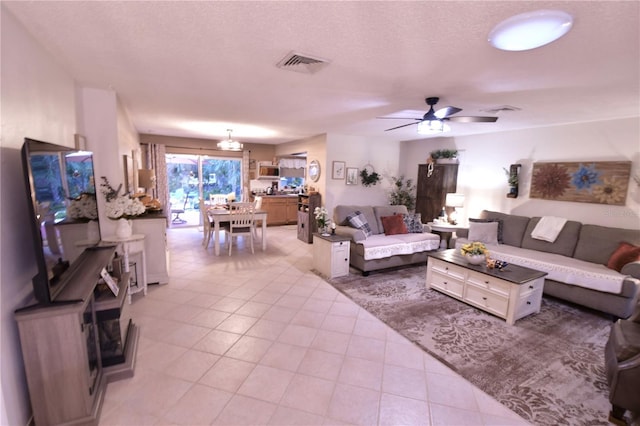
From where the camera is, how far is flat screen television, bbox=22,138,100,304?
142 centimetres

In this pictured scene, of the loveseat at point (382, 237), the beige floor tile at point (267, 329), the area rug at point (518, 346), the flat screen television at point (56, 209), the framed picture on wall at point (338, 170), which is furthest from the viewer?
the framed picture on wall at point (338, 170)

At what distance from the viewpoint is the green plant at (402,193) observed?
676 cm

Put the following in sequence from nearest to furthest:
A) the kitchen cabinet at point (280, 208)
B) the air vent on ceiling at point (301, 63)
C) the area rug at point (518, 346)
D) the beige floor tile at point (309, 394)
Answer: the beige floor tile at point (309, 394)
the area rug at point (518, 346)
the air vent on ceiling at point (301, 63)
the kitchen cabinet at point (280, 208)

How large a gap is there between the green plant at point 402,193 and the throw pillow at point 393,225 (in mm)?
2084

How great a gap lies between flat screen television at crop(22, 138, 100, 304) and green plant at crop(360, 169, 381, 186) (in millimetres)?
5089

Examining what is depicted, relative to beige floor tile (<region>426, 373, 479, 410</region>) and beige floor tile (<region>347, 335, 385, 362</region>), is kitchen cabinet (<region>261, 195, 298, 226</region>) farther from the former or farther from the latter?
beige floor tile (<region>426, 373, 479, 410</region>)

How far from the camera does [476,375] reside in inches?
82.7

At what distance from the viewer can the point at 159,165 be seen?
23.4ft

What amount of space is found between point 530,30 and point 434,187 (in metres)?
4.54

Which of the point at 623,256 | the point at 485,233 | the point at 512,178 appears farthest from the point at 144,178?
the point at 623,256

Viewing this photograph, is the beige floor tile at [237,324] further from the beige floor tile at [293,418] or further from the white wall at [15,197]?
the white wall at [15,197]

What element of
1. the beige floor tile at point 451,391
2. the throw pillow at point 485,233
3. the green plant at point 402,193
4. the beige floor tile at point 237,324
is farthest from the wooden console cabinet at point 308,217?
the beige floor tile at point 451,391

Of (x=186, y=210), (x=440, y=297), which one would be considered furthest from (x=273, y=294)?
(x=186, y=210)

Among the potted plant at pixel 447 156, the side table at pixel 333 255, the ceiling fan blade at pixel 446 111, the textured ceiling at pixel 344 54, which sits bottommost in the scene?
the side table at pixel 333 255
